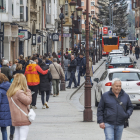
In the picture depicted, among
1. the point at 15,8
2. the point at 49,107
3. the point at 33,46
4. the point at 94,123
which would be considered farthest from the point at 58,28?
the point at 94,123

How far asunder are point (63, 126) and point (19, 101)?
4.33 metres

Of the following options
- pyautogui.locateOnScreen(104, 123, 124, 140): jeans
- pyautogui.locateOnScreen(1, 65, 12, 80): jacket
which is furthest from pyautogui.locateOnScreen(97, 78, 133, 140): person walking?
pyautogui.locateOnScreen(1, 65, 12, 80): jacket

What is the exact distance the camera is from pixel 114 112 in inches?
294

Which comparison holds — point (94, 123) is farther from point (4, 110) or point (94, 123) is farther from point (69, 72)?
point (69, 72)

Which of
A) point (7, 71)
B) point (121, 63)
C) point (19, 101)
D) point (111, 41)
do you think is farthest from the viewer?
point (111, 41)

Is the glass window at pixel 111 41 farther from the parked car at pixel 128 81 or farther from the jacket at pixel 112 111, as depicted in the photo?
the jacket at pixel 112 111

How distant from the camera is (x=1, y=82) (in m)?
8.73

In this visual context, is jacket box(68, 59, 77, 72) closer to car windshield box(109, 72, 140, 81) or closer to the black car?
the black car

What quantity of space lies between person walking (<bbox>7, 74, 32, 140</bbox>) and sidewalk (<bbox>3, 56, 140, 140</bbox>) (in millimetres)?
2321

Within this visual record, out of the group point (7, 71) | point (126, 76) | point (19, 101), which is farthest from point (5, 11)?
point (19, 101)

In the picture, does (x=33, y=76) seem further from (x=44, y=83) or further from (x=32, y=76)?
(x=44, y=83)

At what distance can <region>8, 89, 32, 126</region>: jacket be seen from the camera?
26.1ft

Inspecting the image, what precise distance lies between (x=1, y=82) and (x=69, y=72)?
1680cm

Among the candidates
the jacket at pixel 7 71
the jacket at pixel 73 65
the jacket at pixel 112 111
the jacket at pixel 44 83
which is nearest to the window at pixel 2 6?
the jacket at pixel 73 65
